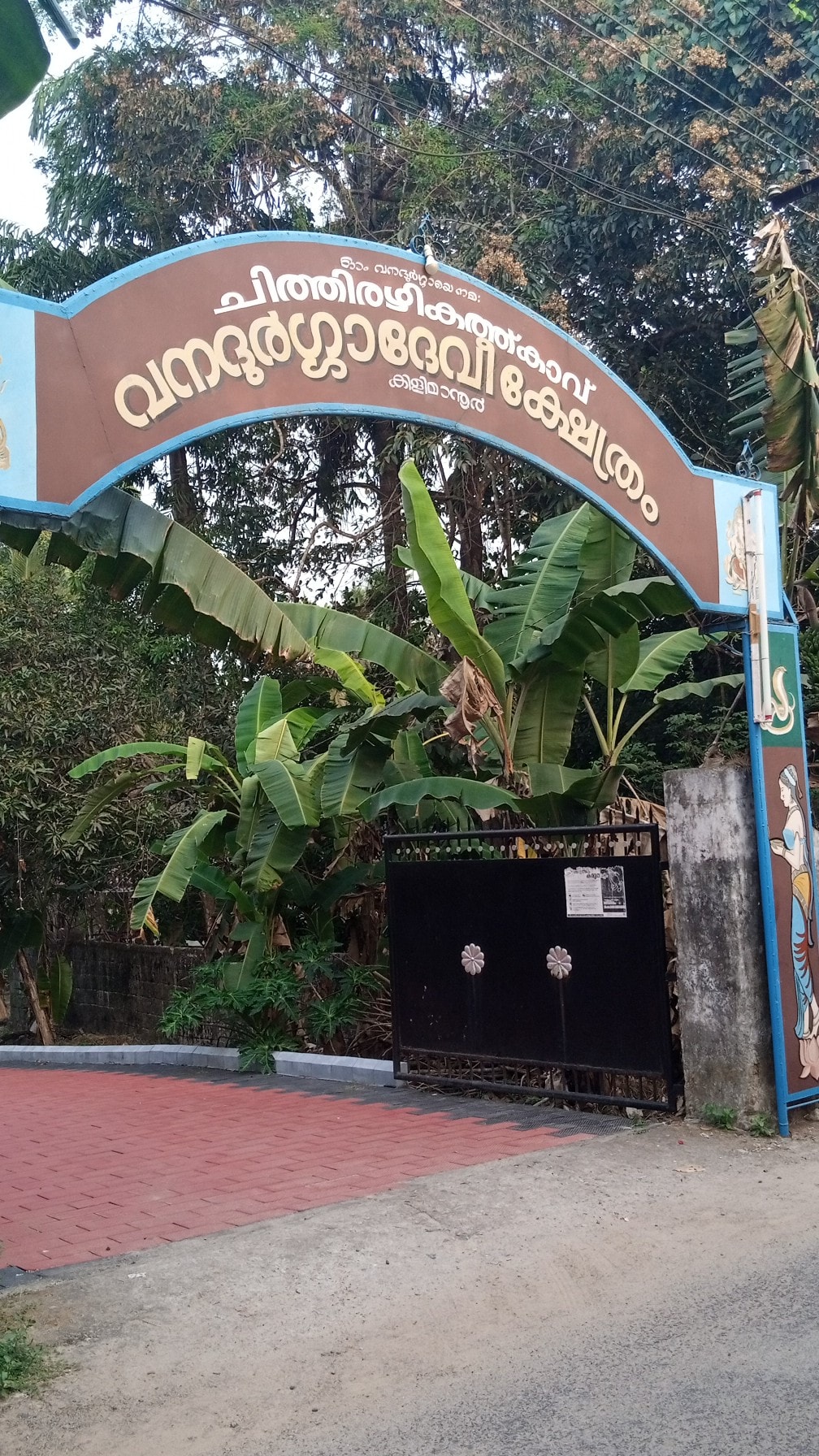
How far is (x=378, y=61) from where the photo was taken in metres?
16.4

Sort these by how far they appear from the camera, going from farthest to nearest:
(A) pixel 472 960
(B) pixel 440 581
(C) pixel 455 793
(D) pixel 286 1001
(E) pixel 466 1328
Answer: (D) pixel 286 1001 < (C) pixel 455 793 < (A) pixel 472 960 < (B) pixel 440 581 < (E) pixel 466 1328

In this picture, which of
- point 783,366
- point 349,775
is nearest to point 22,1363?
point 349,775

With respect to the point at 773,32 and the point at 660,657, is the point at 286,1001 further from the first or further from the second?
the point at 773,32

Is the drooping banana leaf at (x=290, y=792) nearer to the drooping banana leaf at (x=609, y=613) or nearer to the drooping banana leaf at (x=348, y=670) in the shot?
the drooping banana leaf at (x=348, y=670)

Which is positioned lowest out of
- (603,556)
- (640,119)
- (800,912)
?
(800,912)

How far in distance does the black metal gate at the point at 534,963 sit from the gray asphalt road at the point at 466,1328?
1.36 m

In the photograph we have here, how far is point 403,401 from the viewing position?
7.26m

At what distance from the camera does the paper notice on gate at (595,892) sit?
8.02 metres

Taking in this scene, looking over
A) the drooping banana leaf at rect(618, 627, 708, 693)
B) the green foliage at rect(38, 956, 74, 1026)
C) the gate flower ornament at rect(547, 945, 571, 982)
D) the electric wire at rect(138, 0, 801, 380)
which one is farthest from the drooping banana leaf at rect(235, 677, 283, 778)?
the electric wire at rect(138, 0, 801, 380)

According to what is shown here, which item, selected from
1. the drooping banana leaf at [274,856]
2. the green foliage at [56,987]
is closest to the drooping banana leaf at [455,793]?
the drooping banana leaf at [274,856]

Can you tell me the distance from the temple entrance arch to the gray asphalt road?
6.41 feet

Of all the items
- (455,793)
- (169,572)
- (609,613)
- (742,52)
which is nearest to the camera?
(169,572)

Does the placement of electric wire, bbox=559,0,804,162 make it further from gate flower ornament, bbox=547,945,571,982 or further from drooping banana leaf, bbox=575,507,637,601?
gate flower ornament, bbox=547,945,571,982

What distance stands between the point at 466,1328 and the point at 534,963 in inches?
152
